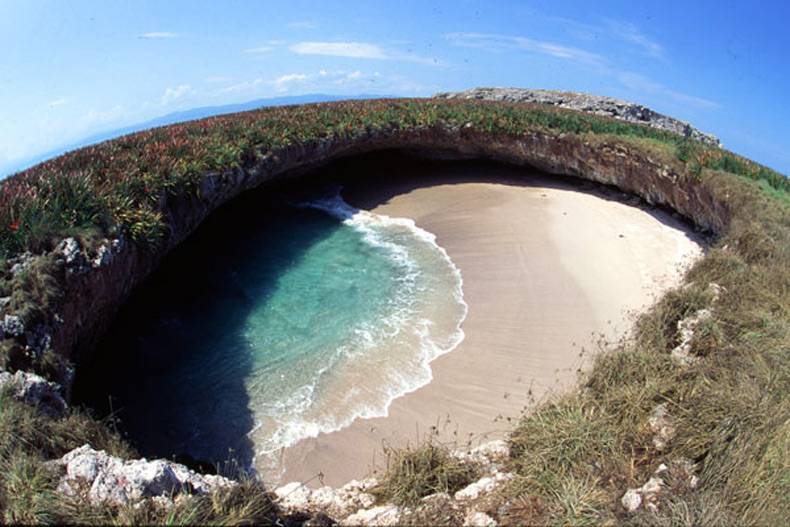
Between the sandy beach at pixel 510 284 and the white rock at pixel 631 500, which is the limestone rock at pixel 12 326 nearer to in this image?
the sandy beach at pixel 510 284

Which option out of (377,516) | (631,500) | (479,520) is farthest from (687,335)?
(377,516)

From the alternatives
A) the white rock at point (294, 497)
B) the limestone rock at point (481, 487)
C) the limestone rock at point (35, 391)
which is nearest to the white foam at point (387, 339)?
the white rock at point (294, 497)

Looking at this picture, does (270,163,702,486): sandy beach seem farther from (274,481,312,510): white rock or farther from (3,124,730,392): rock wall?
(274,481,312,510): white rock

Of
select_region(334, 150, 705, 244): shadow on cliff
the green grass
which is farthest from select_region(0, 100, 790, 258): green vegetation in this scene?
the green grass

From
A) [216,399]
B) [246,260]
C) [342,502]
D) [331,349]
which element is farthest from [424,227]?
[342,502]

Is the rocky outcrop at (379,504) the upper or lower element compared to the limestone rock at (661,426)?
lower

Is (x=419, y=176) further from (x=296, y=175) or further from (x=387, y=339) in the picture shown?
(x=387, y=339)
